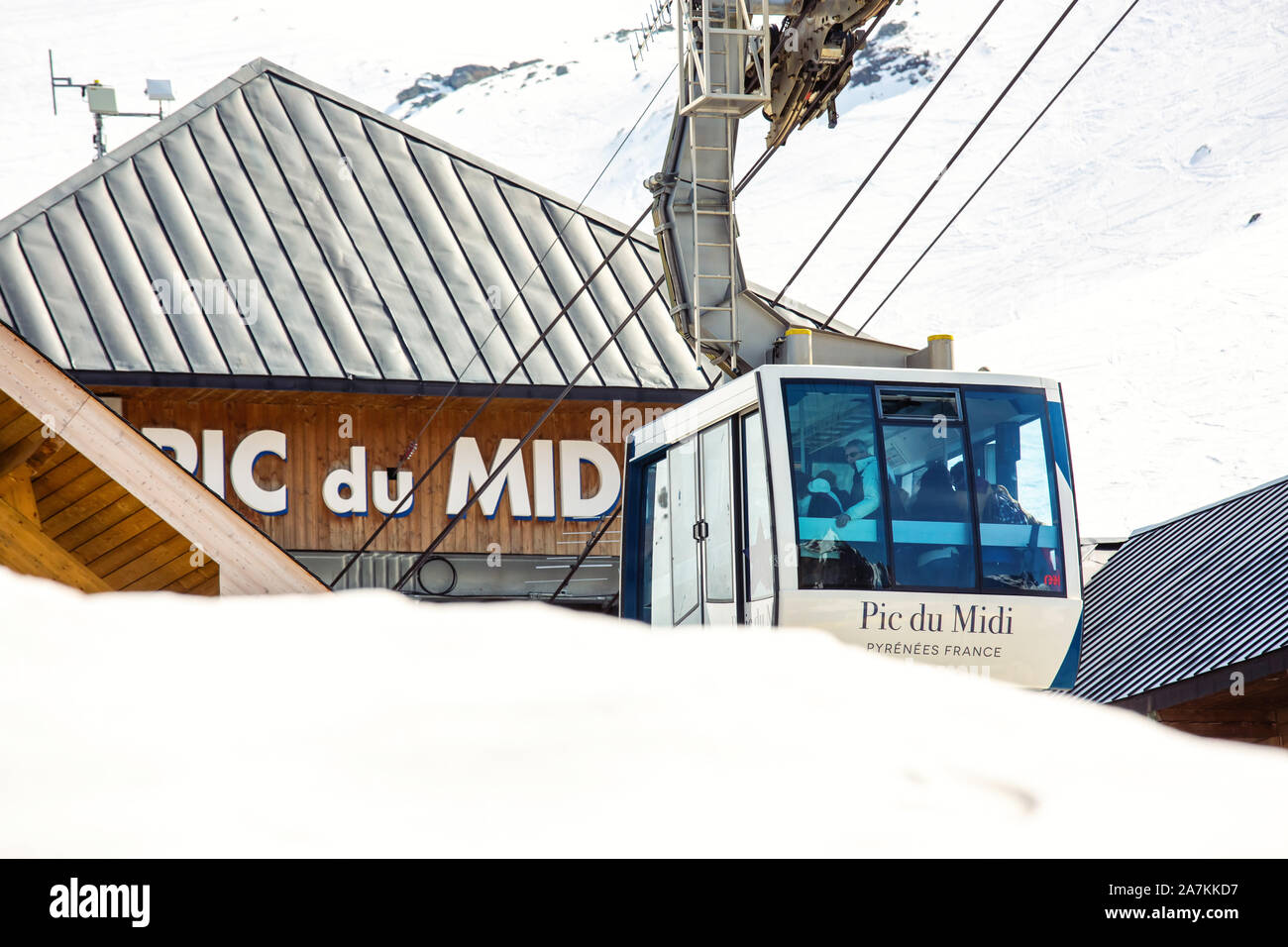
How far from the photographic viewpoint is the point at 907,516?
1217cm

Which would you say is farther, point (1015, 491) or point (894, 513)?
point (1015, 491)

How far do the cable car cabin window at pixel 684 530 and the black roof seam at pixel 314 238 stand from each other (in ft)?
20.9

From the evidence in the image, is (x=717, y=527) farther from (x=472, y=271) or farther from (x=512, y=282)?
(x=472, y=271)

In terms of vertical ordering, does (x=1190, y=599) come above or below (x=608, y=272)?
below

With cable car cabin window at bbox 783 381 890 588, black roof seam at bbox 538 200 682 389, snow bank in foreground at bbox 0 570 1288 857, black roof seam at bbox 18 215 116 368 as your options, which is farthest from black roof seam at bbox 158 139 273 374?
snow bank in foreground at bbox 0 570 1288 857

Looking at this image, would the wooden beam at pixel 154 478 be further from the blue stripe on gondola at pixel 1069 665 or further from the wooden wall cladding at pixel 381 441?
the wooden wall cladding at pixel 381 441

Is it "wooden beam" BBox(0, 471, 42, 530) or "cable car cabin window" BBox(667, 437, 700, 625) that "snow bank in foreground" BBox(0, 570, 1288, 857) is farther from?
"cable car cabin window" BBox(667, 437, 700, 625)

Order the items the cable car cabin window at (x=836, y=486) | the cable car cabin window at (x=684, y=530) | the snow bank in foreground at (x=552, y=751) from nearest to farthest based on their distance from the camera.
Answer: the snow bank in foreground at (x=552, y=751) < the cable car cabin window at (x=836, y=486) < the cable car cabin window at (x=684, y=530)

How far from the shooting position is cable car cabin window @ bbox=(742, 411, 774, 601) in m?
12.0

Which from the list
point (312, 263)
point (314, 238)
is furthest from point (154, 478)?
point (314, 238)

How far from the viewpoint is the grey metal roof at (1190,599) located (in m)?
18.4

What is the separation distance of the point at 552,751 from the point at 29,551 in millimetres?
6992

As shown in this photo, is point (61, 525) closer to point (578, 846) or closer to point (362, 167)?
point (578, 846)

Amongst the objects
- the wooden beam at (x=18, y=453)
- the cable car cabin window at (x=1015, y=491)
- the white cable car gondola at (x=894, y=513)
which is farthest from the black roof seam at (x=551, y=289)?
the wooden beam at (x=18, y=453)
